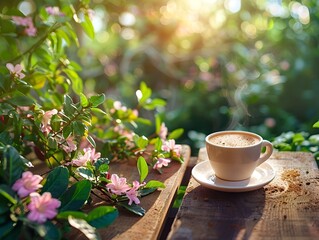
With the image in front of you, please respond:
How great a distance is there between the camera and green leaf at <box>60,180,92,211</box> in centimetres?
95

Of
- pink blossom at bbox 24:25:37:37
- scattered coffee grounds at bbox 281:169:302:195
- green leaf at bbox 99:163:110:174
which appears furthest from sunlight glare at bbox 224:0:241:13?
green leaf at bbox 99:163:110:174

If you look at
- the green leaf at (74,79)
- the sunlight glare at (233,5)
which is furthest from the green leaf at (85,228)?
the sunlight glare at (233,5)

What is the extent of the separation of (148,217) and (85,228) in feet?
0.61

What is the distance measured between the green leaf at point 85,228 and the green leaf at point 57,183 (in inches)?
4.1

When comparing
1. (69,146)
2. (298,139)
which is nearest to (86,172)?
(69,146)

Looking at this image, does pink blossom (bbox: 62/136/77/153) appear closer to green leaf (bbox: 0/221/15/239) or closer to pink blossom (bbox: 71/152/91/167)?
pink blossom (bbox: 71/152/91/167)

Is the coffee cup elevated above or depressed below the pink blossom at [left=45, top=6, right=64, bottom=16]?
below

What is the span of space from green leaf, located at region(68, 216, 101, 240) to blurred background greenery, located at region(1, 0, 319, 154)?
166 centimetres

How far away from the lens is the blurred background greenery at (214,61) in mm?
2904

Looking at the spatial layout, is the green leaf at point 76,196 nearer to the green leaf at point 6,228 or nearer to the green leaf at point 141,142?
the green leaf at point 6,228

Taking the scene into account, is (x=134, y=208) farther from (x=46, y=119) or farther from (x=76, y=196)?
(x=46, y=119)

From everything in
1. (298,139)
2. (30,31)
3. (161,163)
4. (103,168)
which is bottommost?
(298,139)

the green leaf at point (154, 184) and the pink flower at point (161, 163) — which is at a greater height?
the green leaf at point (154, 184)

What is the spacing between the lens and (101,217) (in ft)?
2.98
